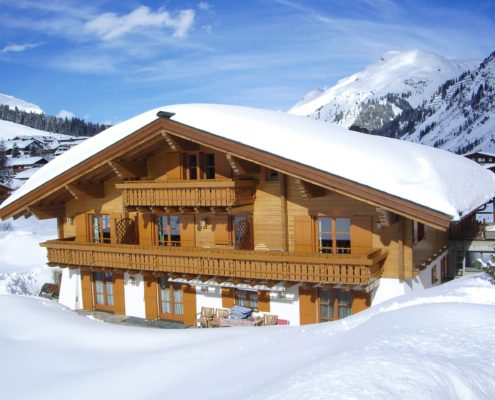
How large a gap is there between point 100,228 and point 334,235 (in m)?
8.67

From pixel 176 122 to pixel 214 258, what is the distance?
4084 millimetres

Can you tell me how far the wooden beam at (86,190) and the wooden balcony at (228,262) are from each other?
169 centimetres

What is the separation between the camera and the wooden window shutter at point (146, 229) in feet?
56.7

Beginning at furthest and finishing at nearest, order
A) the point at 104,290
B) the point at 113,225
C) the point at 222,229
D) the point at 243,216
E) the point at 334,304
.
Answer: the point at 104,290 < the point at 113,225 < the point at 222,229 < the point at 243,216 < the point at 334,304

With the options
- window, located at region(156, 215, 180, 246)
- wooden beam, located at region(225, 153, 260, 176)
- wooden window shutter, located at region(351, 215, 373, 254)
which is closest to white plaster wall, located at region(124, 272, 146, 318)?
window, located at region(156, 215, 180, 246)

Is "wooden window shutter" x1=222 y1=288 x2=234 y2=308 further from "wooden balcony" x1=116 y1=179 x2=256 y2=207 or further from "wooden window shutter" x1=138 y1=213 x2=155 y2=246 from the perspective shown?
"wooden window shutter" x1=138 y1=213 x2=155 y2=246

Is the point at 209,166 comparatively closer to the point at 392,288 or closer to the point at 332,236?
the point at 332,236

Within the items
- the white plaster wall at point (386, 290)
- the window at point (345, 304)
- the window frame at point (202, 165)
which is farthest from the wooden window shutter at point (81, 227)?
the white plaster wall at point (386, 290)

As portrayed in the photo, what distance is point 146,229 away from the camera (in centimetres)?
1736

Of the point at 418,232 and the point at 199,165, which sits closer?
the point at 418,232

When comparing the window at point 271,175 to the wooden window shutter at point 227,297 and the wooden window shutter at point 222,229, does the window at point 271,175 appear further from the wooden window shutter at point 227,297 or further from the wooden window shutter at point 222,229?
the wooden window shutter at point 227,297

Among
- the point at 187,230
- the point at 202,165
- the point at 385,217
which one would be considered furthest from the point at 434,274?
the point at 202,165

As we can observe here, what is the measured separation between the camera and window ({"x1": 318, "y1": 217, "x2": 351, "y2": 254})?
1421 centimetres

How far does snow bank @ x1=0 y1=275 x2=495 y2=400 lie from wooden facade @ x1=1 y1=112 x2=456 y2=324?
4.30m
